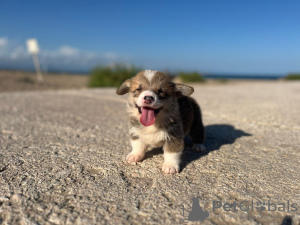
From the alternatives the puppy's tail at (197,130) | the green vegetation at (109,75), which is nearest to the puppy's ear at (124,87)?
the puppy's tail at (197,130)

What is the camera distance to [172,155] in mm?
2635

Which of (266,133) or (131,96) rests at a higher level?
(131,96)

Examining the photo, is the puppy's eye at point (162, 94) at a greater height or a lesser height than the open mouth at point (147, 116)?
greater

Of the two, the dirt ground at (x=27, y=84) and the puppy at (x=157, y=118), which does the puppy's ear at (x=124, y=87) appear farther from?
the dirt ground at (x=27, y=84)

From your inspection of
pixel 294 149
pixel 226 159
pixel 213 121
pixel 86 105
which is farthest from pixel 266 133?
pixel 86 105

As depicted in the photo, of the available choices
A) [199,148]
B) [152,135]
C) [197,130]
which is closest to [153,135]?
[152,135]

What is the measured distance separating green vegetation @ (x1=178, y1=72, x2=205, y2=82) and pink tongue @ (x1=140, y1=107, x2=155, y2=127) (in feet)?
58.1

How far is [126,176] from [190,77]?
18466 millimetres

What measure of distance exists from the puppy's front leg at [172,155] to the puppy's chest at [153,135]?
0.08m

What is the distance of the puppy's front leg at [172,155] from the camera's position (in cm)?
254

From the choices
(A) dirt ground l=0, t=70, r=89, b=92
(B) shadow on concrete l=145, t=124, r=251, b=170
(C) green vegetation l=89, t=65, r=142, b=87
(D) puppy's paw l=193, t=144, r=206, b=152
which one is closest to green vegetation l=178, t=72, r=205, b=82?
(C) green vegetation l=89, t=65, r=142, b=87

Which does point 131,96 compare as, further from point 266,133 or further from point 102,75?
point 102,75

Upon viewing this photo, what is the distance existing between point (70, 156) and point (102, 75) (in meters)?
12.7

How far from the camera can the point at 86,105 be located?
21.1ft
